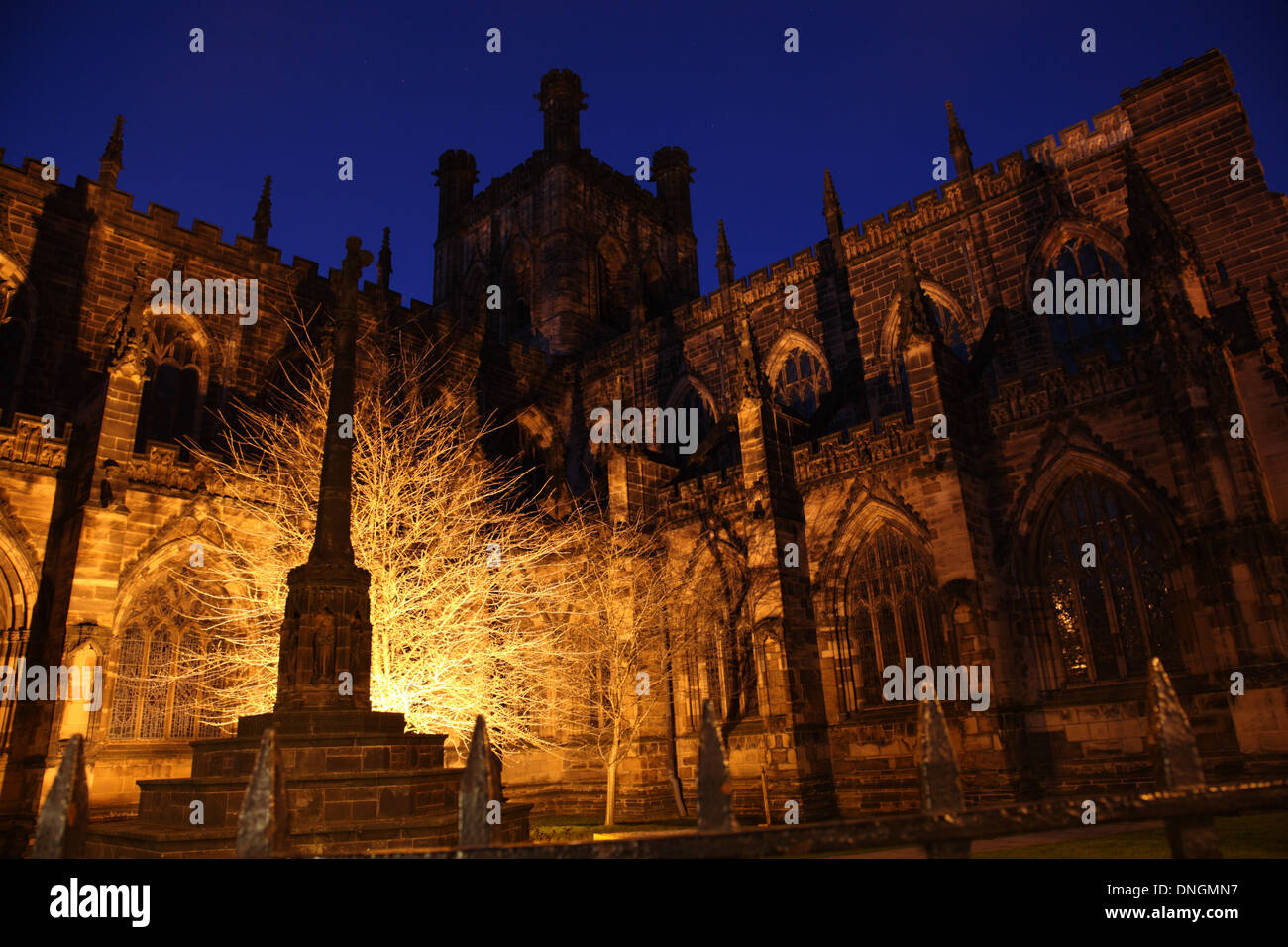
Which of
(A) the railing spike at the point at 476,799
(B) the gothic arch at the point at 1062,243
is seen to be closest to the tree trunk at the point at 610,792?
(A) the railing spike at the point at 476,799

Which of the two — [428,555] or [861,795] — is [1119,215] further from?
[428,555]

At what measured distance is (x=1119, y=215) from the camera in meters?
20.0

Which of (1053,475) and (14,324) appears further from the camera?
(14,324)

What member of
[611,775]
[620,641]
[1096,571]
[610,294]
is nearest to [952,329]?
[1096,571]

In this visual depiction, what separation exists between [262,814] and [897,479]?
1672 centimetres

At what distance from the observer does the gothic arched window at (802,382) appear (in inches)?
1016

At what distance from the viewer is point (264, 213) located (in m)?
26.0

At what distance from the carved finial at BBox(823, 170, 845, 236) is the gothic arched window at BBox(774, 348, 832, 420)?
396 centimetres

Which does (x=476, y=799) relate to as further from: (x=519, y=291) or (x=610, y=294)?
(x=519, y=291)

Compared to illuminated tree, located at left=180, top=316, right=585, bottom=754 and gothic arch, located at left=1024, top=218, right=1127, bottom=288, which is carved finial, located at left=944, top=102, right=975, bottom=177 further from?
illuminated tree, located at left=180, top=316, right=585, bottom=754

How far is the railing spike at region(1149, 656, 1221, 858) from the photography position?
3.58 m

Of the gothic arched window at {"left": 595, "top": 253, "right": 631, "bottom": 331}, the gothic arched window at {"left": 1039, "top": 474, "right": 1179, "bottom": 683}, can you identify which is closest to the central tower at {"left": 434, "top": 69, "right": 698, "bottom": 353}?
the gothic arched window at {"left": 595, "top": 253, "right": 631, "bottom": 331}

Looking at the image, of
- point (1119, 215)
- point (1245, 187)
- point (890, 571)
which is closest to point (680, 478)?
point (890, 571)

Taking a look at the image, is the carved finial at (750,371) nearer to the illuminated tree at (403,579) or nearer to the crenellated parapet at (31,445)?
the illuminated tree at (403,579)
